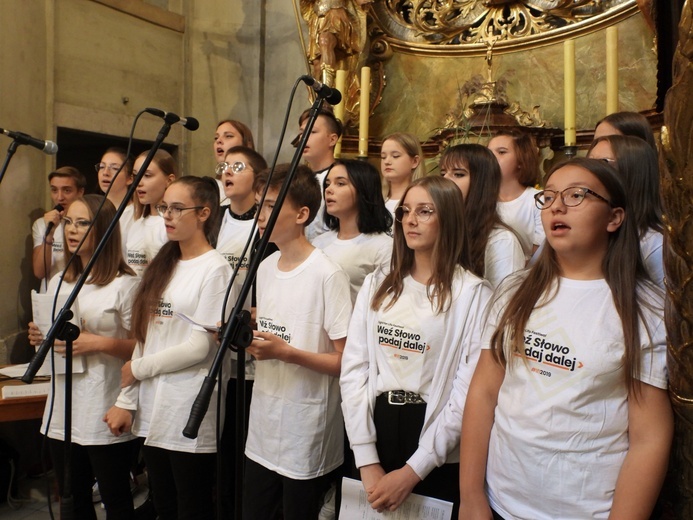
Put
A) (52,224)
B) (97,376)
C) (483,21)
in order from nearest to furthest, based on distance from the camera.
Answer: (97,376), (52,224), (483,21)

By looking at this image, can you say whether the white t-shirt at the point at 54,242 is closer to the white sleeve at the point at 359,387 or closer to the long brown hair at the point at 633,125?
the white sleeve at the point at 359,387

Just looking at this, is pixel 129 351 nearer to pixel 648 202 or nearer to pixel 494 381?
pixel 494 381

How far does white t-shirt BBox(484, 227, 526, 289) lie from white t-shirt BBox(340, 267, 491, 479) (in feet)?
0.87

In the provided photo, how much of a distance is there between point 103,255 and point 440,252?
1.49 meters

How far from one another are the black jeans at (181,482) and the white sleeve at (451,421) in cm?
93

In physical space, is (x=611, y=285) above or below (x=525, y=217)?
below

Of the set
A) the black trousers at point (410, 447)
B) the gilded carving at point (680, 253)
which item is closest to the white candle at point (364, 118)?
the black trousers at point (410, 447)

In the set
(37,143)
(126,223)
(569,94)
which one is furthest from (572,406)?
(126,223)

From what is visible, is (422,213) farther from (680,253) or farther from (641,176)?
(680,253)

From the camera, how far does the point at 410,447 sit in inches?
81.1

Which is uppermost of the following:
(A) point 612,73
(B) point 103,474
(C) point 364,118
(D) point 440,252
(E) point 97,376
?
(A) point 612,73


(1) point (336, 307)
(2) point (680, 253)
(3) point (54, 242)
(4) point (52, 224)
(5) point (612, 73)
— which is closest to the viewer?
(2) point (680, 253)

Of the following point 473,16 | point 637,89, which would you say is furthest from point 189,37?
point 637,89

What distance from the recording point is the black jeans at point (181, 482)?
8.25ft
